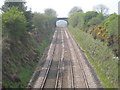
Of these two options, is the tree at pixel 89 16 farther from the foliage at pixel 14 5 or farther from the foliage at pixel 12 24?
the foliage at pixel 12 24

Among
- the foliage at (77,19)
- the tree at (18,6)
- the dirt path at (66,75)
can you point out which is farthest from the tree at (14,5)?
the foliage at (77,19)

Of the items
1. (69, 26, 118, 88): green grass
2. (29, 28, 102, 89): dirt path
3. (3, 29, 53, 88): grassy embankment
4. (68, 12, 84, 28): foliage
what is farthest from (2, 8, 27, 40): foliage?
(68, 12, 84, 28): foliage

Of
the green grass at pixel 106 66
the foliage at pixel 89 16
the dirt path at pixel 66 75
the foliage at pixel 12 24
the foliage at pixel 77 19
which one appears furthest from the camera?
the foliage at pixel 77 19

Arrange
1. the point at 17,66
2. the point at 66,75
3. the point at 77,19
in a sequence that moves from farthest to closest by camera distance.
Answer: the point at 77,19 → the point at 17,66 → the point at 66,75

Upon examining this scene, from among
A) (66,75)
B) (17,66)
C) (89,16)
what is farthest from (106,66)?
(89,16)

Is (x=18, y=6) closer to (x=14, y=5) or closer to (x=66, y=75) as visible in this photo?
(x=14, y=5)

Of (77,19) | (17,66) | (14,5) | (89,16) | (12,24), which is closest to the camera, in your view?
(17,66)

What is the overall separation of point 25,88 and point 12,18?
28.5ft

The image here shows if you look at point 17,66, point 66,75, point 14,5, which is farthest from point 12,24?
point 14,5

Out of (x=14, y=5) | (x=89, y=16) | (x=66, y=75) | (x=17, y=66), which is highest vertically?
(x=14, y=5)

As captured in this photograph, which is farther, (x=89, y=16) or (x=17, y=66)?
(x=89, y=16)

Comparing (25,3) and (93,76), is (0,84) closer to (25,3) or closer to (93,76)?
(93,76)

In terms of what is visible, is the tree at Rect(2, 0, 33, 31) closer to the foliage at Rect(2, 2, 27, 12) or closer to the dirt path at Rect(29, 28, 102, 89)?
the foliage at Rect(2, 2, 27, 12)

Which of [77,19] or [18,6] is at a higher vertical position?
[18,6]
